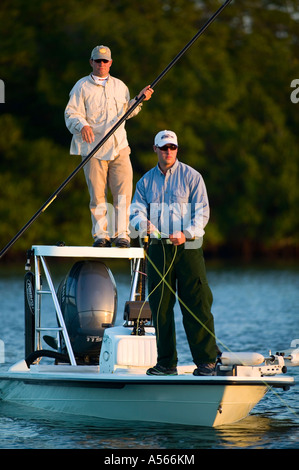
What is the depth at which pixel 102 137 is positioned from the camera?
11.1 metres

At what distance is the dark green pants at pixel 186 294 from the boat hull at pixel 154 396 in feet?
0.98

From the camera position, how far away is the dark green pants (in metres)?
8.93

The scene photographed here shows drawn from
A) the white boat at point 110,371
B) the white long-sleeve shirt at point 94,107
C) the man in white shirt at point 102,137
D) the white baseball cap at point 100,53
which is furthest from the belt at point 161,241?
the white baseball cap at point 100,53

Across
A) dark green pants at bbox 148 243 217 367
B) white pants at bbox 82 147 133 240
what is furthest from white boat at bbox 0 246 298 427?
white pants at bbox 82 147 133 240

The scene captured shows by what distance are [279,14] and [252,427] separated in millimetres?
48667

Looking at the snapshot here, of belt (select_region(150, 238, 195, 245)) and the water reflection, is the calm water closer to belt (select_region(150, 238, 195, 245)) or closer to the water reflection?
the water reflection

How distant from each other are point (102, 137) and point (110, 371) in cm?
258

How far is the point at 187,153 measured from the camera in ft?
145

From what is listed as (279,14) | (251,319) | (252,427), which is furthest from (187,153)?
(252,427)

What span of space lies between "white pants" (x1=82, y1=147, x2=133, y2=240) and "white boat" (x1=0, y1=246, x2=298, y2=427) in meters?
0.44

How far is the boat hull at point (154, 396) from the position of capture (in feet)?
30.1

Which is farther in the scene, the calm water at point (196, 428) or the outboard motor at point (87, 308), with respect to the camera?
the outboard motor at point (87, 308)

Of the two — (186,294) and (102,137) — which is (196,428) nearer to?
(186,294)

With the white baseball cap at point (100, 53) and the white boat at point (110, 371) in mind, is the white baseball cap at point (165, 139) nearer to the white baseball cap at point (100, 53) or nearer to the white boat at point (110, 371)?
the white boat at point (110, 371)
